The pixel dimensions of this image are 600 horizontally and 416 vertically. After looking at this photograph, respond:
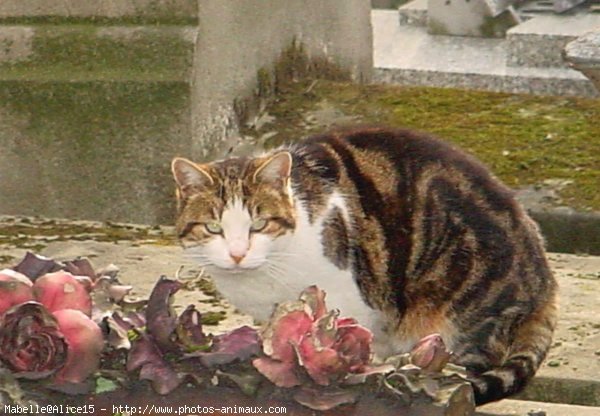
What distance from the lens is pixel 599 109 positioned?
5.08 m

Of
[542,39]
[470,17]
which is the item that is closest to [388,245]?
[542,39]

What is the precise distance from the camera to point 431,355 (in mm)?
2238

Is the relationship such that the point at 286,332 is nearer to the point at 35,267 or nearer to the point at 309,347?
the point at 309,347

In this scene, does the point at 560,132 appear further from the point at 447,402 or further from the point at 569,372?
the point at 447,402

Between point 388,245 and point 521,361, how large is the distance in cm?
42

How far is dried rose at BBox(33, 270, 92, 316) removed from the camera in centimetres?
225

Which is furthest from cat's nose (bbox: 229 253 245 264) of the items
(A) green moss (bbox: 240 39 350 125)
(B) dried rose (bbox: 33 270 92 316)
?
(A) green moss (bbox: 240 39 350 125)

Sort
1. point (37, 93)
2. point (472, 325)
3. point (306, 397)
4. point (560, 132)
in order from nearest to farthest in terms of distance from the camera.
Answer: point (306, 397)
point (472, 325)
point (37, 93)
point (560, 132)

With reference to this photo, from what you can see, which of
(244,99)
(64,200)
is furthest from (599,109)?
(64,200)

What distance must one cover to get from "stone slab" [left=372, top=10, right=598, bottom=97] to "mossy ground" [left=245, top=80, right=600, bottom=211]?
2533mm

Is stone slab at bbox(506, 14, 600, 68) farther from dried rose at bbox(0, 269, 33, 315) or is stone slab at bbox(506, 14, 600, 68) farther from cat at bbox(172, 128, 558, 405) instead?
dried rose at bbox(0, 269, 33, 315)

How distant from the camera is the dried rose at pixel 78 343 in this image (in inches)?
87.4

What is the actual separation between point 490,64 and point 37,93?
14.8 ft

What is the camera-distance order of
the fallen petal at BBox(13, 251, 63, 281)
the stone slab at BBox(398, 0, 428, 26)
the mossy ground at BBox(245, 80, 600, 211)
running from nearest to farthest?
1. the fallen petal at BBox(13, 251, 63, 281)
2. the mossy ground at BBox(245, 80, 600, 211)
3. the stone slab at BBox(398, 0, 428, 26)
